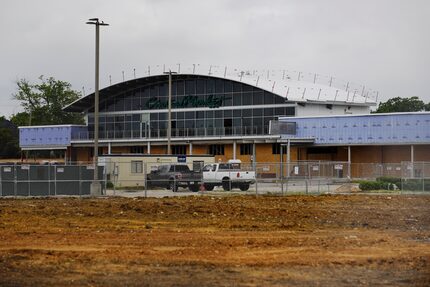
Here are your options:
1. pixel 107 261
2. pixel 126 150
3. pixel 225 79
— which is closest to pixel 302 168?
pixel 107 261

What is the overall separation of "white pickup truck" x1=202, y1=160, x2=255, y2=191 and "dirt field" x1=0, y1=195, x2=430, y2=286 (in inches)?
667

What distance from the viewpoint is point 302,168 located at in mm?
47438

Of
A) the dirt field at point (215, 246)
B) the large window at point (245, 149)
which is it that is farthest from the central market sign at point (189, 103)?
the dirt field at point (215, 246)

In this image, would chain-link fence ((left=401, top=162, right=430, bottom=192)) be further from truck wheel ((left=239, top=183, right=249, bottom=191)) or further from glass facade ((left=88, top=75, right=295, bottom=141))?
glass facade ((left=88, top=75, right=295, bottom=141))

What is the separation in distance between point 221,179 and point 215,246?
30815 mm

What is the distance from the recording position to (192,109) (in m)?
91.1

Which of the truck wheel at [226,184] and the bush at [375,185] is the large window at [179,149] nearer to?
Answer: the truck wheel at [226,184]

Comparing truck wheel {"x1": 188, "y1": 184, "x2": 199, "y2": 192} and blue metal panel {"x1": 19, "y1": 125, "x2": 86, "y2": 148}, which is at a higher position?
blue metal panel {"x1": 19, "y1": 125, "x2": 86, "y2": 148}

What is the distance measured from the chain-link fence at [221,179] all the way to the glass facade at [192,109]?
A: 3225cm

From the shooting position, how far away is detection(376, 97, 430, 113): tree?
116 m

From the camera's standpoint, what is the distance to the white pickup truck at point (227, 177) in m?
46.7

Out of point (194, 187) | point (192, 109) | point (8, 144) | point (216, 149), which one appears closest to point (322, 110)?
point (216, 149)

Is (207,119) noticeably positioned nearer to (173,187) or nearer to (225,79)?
(225,79)

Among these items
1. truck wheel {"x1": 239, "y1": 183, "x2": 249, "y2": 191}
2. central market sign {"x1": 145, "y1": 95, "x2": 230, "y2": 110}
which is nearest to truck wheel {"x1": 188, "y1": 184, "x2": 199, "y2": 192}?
truck wheel {"x1": 239, "y1": 183, "x2": 249, "y2": 191}
